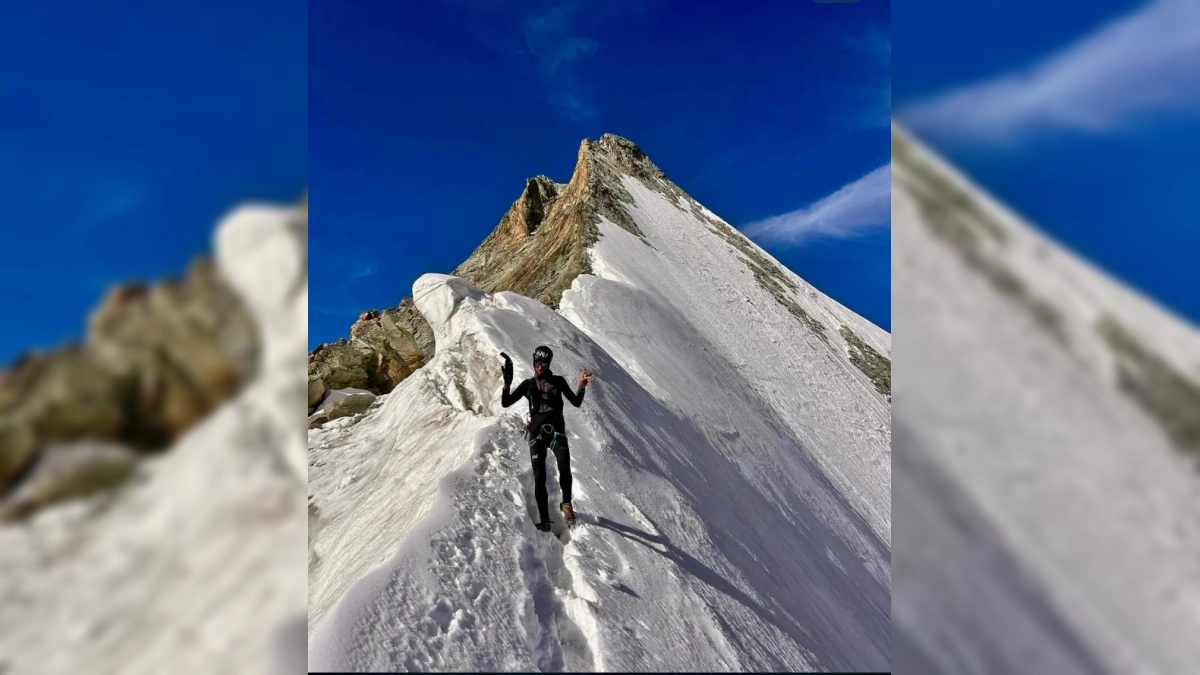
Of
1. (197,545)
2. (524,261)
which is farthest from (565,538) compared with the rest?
(524,261)

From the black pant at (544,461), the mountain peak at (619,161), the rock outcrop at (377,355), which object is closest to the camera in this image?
the black pant at (544,461)

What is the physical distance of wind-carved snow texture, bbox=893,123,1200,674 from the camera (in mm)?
1918

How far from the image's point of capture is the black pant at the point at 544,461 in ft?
15.4

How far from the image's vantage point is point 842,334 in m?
29.1

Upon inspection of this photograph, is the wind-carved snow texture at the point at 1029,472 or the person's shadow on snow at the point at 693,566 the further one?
the person's shadow on snow at the point at 693,566

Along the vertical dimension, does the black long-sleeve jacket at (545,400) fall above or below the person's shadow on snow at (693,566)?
above

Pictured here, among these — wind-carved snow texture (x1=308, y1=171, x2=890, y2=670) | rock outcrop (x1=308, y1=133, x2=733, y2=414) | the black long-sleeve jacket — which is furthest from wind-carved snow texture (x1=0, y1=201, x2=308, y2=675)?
rock outcrop (x1=308, y1=133, x2=733, y2=414)

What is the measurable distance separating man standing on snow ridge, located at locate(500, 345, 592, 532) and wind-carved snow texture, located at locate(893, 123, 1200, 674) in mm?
2930

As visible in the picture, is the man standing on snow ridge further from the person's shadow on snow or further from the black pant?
the person's shadow on snow

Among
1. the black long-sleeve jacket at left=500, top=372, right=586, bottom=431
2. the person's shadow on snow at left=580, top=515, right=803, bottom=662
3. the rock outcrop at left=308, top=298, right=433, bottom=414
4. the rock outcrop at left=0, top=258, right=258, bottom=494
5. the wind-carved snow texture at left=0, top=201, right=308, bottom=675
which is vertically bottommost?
the person's shadow on snow at left=580, top=515, right=803, bottom=662

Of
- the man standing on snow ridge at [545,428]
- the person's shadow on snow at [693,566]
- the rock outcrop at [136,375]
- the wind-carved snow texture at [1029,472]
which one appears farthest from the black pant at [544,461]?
the rock outcrop at [136,375]

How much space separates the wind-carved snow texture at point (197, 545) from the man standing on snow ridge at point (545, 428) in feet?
10.1

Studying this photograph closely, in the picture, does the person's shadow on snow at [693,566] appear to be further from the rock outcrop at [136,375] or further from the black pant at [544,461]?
the rock outcrop at [136,375]

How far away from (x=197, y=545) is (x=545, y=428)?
3322 mm
